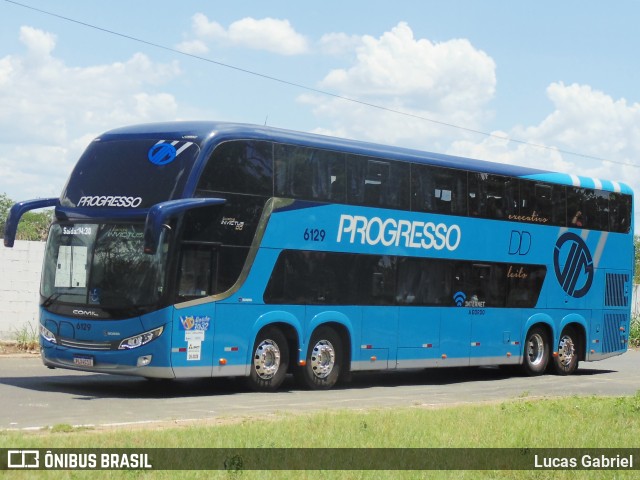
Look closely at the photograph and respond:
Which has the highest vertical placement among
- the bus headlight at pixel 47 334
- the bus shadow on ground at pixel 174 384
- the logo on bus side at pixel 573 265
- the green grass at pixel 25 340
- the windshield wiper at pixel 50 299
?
the logo on bus side at pixel 573 265

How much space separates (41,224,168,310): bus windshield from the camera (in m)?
17.4

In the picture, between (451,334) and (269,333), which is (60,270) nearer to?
(269,333)

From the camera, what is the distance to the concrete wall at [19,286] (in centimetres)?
2473

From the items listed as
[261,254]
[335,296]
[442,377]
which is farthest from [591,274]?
[261,254]

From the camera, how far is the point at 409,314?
21.8m

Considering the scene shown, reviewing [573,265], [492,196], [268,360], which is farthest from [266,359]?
[573,265]

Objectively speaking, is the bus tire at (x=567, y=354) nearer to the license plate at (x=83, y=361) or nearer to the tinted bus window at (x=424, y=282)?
the tinted bus window at (x=424, y=282)

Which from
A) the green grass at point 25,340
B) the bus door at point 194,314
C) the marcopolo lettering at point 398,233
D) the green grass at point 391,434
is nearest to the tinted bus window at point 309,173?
the marcopolo lettering at point 398,233

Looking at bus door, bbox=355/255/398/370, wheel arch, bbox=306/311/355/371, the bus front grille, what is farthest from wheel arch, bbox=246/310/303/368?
the bus front grille

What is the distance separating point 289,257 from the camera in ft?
63.3

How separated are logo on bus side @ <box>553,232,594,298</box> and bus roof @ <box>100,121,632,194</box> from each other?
153cm

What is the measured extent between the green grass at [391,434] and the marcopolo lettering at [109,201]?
14.8 feet

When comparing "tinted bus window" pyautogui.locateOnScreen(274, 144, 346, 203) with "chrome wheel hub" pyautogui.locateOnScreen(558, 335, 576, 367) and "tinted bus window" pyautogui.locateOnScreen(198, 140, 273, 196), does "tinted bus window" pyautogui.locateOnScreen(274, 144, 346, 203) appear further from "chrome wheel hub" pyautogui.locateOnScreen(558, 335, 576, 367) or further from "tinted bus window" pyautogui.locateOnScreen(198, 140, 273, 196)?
"chrome wheel hub" pyautogui.locateOnScreen(558, 335, 576, 367)

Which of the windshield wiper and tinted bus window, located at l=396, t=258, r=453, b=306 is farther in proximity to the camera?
tinted bus window, located at l=396, t=258, r=453, b=306
